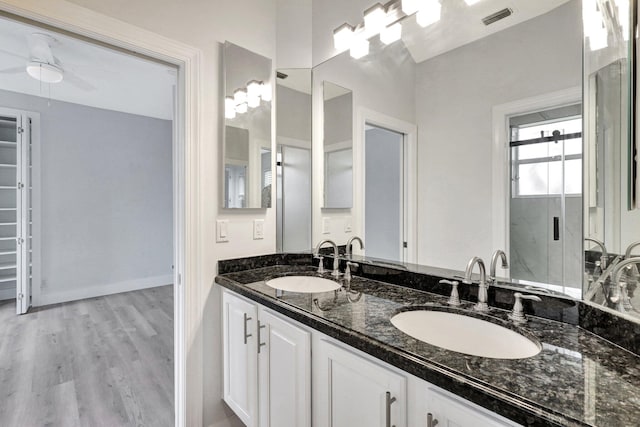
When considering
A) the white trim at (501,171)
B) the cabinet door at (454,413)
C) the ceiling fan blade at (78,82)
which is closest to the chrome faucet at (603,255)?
the white trim at (501,171)

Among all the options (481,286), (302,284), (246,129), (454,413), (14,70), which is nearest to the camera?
(454,413)

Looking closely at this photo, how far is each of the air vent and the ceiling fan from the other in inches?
123

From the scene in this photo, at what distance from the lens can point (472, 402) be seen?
2.22 feet

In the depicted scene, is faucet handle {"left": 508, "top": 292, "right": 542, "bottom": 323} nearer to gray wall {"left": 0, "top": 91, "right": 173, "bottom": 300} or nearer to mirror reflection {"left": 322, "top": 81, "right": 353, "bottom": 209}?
mirror reflection {"left": 322, "top": 81, "right": 353, "bottom": 209}

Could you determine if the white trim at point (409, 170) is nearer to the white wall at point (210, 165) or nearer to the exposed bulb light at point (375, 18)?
the exposed bulb light at point (375, 18)

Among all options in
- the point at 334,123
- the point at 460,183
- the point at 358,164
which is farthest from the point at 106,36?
the point at 460,183

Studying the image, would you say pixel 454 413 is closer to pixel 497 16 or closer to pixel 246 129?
pixel 497 16

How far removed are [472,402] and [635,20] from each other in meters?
1.04

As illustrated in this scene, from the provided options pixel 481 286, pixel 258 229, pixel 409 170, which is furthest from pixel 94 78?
pixel 481 286

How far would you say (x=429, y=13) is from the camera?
58.9 inches

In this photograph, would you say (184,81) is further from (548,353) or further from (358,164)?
(548,353)

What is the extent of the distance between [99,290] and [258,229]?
144 inches

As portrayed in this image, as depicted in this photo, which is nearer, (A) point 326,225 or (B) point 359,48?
(B) point 359,48

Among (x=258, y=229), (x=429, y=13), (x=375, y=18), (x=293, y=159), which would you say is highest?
(x=375, y=18)
